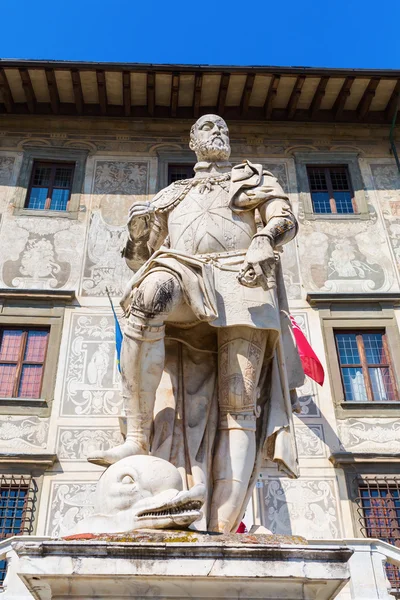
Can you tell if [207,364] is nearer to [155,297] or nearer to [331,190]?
[155,297]

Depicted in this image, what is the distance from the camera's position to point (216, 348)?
3873 mm

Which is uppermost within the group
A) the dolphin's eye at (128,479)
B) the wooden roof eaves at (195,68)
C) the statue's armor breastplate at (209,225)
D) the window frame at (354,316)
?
the wooden roof eaves at (195,68)

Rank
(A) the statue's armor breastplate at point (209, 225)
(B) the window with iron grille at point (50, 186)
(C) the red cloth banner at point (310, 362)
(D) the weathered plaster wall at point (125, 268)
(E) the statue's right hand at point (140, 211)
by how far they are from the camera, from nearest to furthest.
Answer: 1. (A) the statue's armor breastplate at point (209, 225)
2. (E) the statue's right hand at point (140, 211)
3. (D) the weathered plaster wall at point (125, 268)
4. (C) the red cloth banner at point (310, 362)
5. (B) the window with iron grille at point (50, 186)

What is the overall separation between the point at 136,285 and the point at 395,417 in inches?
301

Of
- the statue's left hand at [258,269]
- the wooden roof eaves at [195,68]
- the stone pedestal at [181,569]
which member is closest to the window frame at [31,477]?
the statue's left hand at [258,269]

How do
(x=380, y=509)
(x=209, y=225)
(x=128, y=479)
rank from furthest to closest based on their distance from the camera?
(x=380, y=509)
(x=209, y=225)
(x=128, y=479)

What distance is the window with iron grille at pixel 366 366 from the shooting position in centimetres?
1053

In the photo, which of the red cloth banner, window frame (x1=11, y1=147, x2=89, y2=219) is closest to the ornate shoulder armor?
the red cloth banner

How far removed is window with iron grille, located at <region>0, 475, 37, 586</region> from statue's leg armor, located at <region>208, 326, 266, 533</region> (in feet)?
21.0

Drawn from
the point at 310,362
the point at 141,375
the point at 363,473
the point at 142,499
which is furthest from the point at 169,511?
the point at 363,473

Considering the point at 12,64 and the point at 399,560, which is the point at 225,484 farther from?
the point at 12,64

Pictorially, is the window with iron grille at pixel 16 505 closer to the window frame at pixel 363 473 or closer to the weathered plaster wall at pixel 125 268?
the weathered plaster wall at pixel 125 268

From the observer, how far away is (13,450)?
9594 mm

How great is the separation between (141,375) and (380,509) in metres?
7.14
